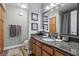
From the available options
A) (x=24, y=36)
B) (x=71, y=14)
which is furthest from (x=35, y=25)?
(x=71, y=14)

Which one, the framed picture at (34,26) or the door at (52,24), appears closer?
the framed picture at (34,26)

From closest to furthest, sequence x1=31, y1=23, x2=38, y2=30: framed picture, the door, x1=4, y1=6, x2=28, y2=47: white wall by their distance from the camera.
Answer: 1. x1=4, y1=6, x2=28, y2=47: white wall
2. x1=31, y1=23, x2=38, y2=30: framed picture
3. the door

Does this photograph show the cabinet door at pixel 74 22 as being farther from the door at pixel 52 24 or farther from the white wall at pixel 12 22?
the white wall at pixel 12 22

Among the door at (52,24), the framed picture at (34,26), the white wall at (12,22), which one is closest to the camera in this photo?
the white wall at (12,22)

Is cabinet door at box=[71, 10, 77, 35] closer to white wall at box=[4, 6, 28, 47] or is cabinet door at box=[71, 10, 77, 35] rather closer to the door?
the door

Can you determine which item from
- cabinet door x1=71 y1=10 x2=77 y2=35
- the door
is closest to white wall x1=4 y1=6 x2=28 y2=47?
the door

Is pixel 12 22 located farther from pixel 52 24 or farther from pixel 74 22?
pixel 74 22

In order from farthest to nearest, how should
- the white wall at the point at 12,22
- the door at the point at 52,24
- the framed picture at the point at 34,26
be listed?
the door at the point at 52,24 < the framed picture at the point at 34,26 < the white wall at the point at 12,22

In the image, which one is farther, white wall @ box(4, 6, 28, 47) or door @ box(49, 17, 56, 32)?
door @ box(49, 17, 56, 32)

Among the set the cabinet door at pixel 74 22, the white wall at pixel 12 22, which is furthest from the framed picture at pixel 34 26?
the cabinet door at pixel 74 22

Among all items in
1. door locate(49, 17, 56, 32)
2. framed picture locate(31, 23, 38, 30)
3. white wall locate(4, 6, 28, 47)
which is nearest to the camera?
white wall locate(4, 6, 28, 47)

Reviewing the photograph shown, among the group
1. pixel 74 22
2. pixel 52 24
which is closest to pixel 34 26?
pixel 52 24

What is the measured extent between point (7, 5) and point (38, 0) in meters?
0.60

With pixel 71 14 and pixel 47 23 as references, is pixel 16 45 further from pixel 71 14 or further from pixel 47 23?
pixel 71 14
